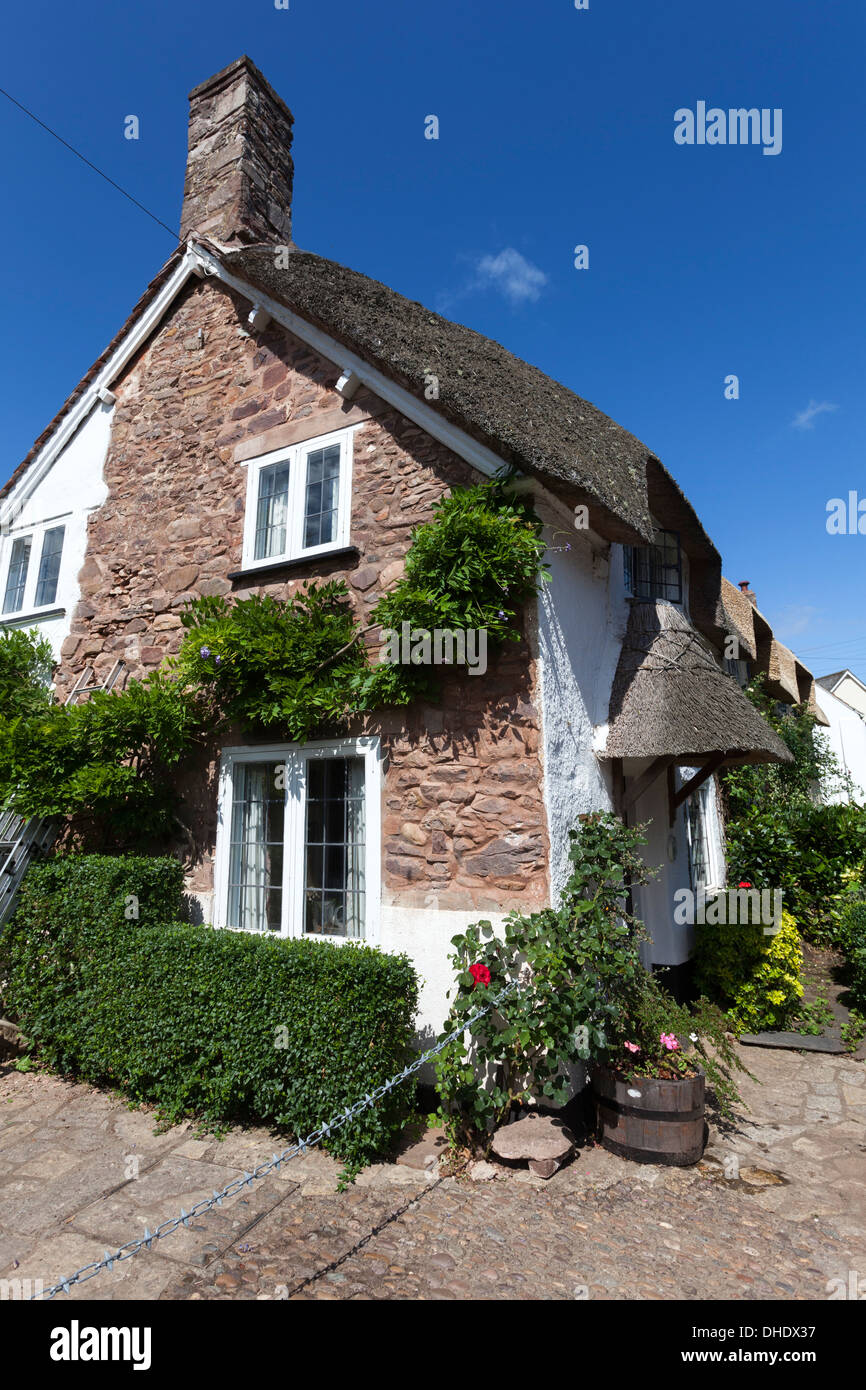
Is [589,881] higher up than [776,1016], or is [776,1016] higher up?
[589,881]

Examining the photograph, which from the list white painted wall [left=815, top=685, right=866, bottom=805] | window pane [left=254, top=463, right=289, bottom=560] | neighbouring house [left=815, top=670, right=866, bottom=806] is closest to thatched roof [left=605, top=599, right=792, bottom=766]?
window pane [left=254, top=463, right=289, bottom=560]

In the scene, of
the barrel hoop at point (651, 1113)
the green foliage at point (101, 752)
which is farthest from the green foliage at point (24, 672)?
the barrel hoop at point (651, 1113)

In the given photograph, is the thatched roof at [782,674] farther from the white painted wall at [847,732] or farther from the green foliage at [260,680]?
the white painted wall at [847,732]

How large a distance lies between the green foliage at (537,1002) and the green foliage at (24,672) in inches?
206

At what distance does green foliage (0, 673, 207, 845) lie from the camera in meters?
6.25

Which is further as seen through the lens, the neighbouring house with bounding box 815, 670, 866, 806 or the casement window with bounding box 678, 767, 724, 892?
the neighbouring house with bounding box 815, 670, 866, 806

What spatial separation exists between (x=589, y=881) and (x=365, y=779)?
1876mm

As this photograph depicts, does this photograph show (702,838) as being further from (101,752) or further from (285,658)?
(101,752)

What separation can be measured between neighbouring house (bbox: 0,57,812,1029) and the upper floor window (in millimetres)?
40

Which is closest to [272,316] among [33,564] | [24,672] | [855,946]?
[33,564]

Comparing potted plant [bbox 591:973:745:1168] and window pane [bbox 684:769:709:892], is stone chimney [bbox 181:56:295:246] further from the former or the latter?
potted plant [bbox 591:973:745:1168]

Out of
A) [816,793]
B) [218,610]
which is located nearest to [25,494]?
[218,610]
